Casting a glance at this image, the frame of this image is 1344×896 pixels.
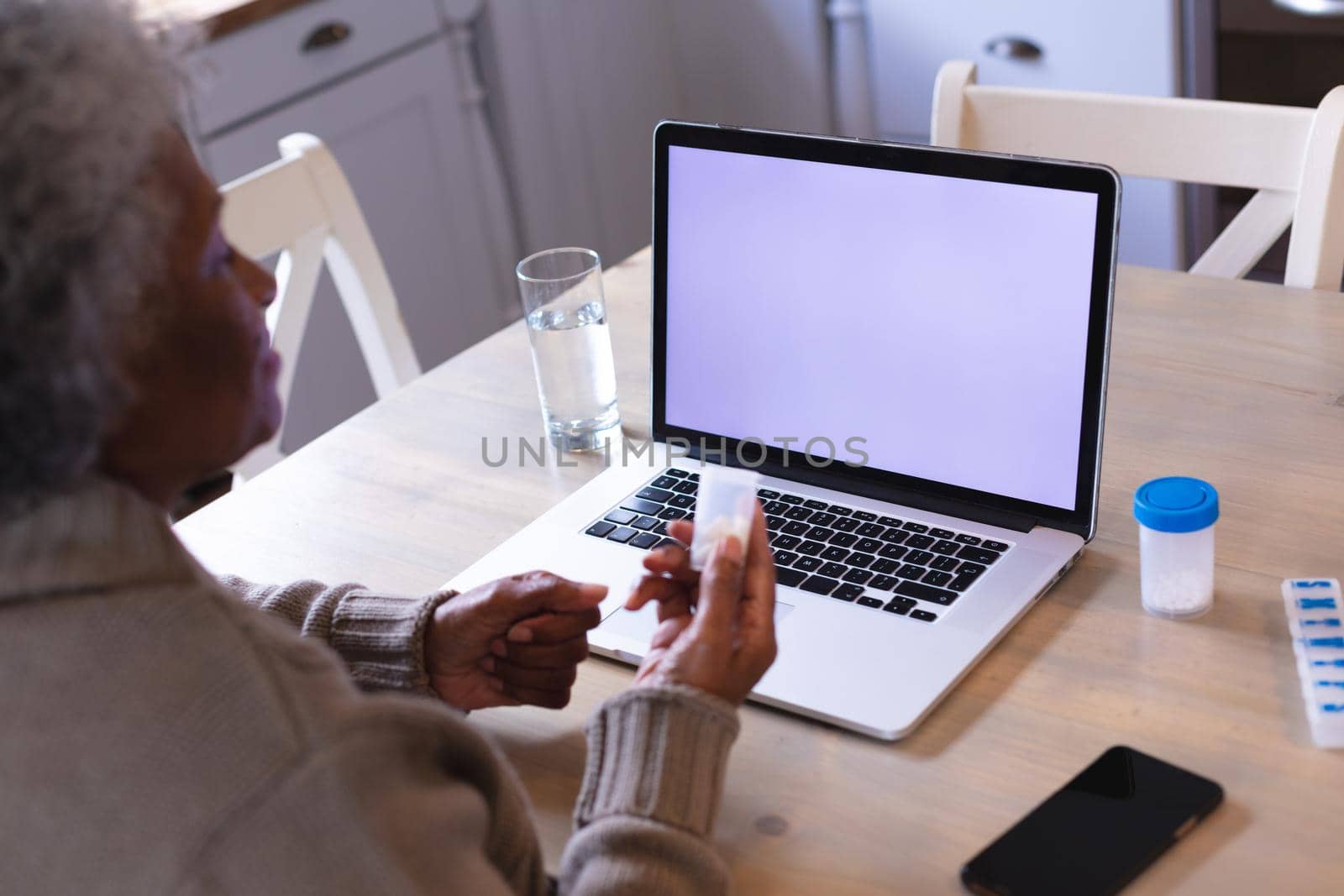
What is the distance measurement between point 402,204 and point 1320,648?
194cm

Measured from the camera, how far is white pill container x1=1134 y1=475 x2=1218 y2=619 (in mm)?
812

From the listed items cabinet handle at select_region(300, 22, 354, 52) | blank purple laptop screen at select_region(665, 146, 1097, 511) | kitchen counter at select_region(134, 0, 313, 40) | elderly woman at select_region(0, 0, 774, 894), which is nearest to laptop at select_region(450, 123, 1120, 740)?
blank purple laptop screen at select_region(665, 146, 1097, 511)

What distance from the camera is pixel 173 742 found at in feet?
1.79

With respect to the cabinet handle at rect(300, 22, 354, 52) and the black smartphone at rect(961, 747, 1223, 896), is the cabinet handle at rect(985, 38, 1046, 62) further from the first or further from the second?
the black smartphone at rect(961, 747, 1223, 896)

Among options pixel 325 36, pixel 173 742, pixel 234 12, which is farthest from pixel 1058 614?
pixel 325 36

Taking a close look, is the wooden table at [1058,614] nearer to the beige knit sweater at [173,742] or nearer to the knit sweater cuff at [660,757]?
the knit sweater cuff at [660,757]

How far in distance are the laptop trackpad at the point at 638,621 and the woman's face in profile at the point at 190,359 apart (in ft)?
1.07

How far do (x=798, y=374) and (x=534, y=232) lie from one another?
1788 mm

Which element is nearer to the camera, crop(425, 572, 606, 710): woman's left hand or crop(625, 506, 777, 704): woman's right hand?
crop(625, 506, 777, 704): woman's right hand

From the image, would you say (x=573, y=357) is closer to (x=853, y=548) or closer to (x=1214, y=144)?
(x=853, y=548)

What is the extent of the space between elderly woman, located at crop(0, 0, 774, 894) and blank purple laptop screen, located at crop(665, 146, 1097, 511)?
1.37 feet

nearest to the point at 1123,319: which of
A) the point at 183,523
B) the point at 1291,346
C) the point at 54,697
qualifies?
the point at 1291,346

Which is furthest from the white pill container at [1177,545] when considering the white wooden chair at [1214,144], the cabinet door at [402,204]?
the cabinet door at [402,204]

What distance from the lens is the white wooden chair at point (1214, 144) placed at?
49.3 inches
